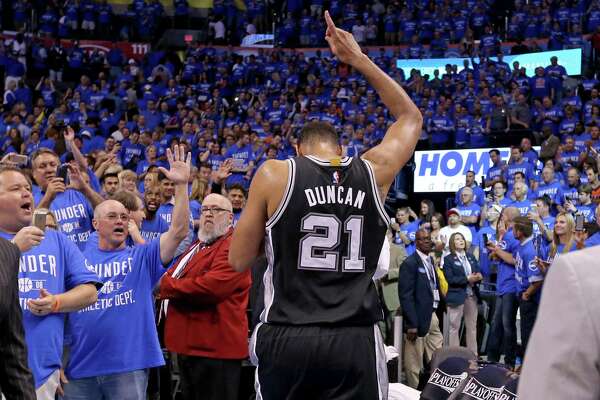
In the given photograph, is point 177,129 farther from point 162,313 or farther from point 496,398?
point 496,398

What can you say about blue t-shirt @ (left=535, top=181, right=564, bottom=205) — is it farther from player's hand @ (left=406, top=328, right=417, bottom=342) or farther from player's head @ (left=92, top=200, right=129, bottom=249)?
player's head @ (left=92, top=200, right=129, bottom=249)

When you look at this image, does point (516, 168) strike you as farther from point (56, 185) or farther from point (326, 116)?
point (56, 185)

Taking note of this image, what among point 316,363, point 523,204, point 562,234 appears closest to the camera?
point 316,363

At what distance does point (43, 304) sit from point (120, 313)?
88 centimetres

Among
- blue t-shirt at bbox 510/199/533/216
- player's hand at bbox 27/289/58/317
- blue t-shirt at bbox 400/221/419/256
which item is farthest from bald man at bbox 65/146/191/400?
blue t-shirt at bbox 510/199/533/216

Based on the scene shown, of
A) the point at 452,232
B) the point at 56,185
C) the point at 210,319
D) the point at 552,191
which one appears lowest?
the point at 452,232

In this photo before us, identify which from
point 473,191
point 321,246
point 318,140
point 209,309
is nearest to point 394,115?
point 318,140

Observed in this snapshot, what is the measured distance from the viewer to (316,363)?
Result: 11.2 feet

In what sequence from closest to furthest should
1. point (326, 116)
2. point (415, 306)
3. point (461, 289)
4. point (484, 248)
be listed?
point (415, 306), point (461, 289), point (484, 248), point (326, 116)

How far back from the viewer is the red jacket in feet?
17.6

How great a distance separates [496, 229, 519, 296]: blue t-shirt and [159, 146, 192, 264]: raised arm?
5.59 metres

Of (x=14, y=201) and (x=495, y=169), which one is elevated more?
(x=14, y=201)

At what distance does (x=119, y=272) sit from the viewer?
16.3ft

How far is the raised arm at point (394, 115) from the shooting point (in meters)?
3.68
